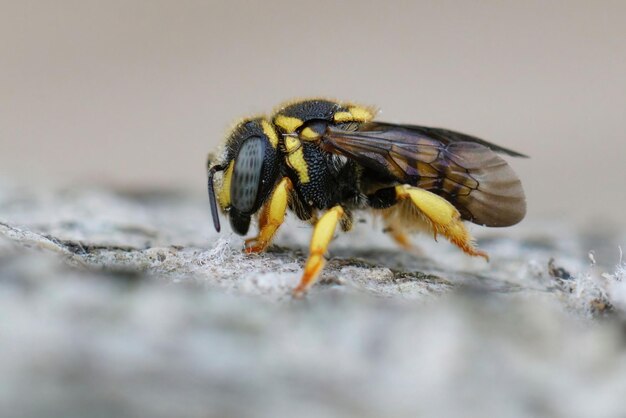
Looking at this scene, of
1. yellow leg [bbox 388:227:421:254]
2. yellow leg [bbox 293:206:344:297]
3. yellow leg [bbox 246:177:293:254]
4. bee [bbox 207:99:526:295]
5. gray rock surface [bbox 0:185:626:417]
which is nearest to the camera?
gray rock surface [bbox 0:185:626:417]

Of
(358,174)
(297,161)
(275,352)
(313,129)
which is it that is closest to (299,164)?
(297,161)

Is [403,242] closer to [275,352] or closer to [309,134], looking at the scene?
[309,134]

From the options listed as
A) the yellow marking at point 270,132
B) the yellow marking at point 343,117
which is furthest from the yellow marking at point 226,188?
the yellow marking at point 343,117

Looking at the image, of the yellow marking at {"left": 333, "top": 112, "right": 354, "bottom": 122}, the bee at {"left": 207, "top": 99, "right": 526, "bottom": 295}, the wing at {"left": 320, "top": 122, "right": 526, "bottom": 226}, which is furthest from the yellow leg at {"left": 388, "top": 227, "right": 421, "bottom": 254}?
the yellow marking at {"left": 333, "top": 112, "right": 354, "bottom": 122}

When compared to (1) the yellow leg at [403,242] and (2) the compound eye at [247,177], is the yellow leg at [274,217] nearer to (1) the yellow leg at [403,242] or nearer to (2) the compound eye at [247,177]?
(2) the compound eye at [247,177]

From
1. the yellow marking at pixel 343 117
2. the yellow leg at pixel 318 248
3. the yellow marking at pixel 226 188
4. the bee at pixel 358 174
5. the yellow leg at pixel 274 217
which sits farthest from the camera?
the yellow marking at pixel 343 117

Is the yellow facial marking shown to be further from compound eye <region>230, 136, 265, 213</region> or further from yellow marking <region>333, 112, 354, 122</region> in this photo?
yellow marking <region>333, 112, 354, 122</region>

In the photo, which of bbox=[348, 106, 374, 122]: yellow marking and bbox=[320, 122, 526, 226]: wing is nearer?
bbox=[320, 122, 526, 226]: wing

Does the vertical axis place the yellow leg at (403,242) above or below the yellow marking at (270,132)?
below
